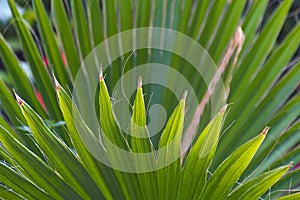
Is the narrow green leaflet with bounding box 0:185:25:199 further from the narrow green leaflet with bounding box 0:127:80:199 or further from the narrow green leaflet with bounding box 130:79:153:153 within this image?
the narrow green leaflet with bounding box 130:79:153:153

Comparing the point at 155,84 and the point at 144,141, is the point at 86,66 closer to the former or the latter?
the point at 155,84

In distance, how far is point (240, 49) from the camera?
1.36m

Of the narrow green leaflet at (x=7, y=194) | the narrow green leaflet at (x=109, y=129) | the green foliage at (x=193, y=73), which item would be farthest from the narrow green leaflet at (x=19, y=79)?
the narrow green leaflet at (x=109, y=129)

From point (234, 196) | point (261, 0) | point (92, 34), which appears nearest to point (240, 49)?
point (261, 0)

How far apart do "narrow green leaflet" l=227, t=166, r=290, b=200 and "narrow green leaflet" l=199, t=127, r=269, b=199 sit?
0.8 inches

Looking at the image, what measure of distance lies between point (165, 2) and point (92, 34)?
0.18m

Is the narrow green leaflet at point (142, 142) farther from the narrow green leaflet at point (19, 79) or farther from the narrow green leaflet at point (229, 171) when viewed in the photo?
the narrow green leaflet at point (19, 79)

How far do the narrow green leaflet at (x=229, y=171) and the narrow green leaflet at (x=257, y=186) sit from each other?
2 centimetres

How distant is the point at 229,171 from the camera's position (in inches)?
32.1

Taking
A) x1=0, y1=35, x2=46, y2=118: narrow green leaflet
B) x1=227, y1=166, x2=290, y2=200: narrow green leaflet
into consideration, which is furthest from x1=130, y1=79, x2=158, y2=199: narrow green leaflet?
x1=0, y1=35, x2=46, y2=118: narrow green leaflet

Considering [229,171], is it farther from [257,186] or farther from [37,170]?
[37,170]

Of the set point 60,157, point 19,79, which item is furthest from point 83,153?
point 19,79

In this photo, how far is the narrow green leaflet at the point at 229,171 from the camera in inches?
31.3

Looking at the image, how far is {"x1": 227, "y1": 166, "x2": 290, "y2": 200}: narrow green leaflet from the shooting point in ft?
2.68
